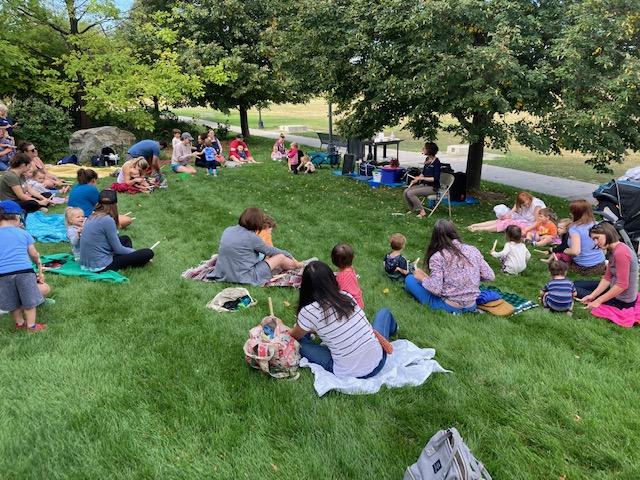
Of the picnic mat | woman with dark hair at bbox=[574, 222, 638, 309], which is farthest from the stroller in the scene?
the picnic mat

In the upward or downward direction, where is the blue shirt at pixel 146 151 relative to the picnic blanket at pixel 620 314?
upward

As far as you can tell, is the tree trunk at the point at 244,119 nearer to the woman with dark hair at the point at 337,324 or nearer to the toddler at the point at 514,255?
the toddler at the point at 514,255

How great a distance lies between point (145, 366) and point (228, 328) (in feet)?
3.20

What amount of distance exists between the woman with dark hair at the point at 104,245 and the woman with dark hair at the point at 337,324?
3.54 m

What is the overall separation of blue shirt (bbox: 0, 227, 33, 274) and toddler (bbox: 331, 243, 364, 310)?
3051mm

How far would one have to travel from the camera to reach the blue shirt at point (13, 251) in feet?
15.3

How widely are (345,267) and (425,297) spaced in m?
1.29

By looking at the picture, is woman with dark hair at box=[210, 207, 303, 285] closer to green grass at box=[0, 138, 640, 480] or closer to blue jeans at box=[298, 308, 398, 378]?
green grass at box=[0, 138, 640, 480]

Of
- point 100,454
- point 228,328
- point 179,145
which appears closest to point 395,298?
point 228,328

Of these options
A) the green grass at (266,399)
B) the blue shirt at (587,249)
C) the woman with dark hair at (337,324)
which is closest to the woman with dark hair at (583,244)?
the blue shirt at (587,249)

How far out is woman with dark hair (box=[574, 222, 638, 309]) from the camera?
539 cm

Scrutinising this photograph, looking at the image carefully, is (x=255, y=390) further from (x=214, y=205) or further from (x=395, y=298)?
(x=214, y=205)

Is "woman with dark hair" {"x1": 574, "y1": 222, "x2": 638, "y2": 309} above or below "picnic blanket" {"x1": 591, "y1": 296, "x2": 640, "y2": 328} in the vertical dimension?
above

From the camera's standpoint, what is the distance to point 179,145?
14.8 metres
